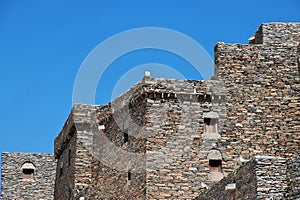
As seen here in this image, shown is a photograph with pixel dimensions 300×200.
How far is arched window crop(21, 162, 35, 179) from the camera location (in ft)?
115

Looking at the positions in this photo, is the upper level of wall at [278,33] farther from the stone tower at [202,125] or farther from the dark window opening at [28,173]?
the dark window opening at [28,173]

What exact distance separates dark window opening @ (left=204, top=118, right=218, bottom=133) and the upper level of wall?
4762mm

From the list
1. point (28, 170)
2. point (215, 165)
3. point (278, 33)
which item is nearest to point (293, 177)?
point (215, 165)

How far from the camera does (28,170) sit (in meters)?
35.1

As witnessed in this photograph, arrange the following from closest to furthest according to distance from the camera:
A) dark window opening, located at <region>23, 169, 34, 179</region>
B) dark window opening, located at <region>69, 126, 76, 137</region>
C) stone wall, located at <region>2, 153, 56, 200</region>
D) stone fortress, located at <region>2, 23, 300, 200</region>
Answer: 1. stone fortress, located at <region>2, 23, 300, 200</region>
2. dark window opening, located at <region>69, 126, 76, 137</region>
3. stone wall, located at <region>2, 153, 56, 200</region>
4. dark window opening, located at <region>23, 169, 34, 179</region>

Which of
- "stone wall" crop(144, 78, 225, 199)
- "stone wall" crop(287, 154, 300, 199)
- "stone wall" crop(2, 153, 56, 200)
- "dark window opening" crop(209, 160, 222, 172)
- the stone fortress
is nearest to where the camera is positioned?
"stone wall" crop(287, 154, 300, 199)

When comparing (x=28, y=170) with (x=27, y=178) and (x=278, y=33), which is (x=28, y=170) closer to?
(x=27, y=178)

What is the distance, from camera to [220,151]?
23.3 meters

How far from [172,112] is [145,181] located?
280 cm

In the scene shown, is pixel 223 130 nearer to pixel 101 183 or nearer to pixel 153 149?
pixel 153 149

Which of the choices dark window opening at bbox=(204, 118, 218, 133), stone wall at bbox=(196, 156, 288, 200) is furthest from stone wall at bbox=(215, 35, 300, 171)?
stone wall at bbox=(196, 156, 288, 200)

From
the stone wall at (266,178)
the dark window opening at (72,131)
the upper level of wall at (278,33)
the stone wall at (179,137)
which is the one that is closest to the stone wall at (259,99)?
the stone wall at (179,137)

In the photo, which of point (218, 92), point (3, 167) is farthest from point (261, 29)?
point (3, 167)

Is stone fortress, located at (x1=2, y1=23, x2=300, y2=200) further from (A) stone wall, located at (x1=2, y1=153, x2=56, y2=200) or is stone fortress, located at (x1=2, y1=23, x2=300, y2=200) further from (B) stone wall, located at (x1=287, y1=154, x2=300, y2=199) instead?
Result: (A) stone wall, located at (x1=2, y1=153, x2=56, y2=200)
